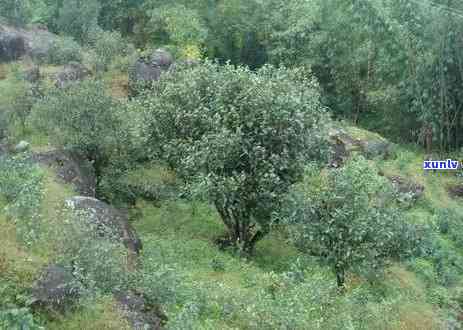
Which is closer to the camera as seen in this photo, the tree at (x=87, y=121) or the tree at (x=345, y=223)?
the tree at (x=345, y=223)

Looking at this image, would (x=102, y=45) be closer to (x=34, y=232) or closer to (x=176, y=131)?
(x=176, y=131)

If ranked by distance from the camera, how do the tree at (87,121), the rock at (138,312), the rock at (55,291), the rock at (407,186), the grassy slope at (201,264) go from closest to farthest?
the rock at (55,291) < the grassy slope at (201,264) < the rock at (138,312) < the tree at (87,121) < the rock at (407,186)

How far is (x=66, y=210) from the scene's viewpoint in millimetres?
11422

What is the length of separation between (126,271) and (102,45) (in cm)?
1740

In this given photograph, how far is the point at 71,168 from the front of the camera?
1591cm

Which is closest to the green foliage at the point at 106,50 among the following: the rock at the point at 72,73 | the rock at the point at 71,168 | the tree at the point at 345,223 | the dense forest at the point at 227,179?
the dense forest at the point at 227,179

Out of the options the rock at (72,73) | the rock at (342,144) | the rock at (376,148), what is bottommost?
the rock at (376,148)

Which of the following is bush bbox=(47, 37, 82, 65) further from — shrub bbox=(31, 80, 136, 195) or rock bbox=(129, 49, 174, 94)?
shrub bbox=(31, 80, 136, 195)

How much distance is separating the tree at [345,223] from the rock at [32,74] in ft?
43.4

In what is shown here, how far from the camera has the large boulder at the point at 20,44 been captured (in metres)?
25.9

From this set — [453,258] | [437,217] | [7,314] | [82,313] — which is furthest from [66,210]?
[437,217]

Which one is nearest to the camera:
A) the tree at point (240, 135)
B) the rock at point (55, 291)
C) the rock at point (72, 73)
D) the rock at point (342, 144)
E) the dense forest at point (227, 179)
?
the rock at point (55, 291)

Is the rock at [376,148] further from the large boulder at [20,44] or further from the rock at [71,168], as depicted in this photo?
the large boulder at [20,44]

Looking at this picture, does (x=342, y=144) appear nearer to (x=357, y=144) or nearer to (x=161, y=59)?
(x=357, y=144)
